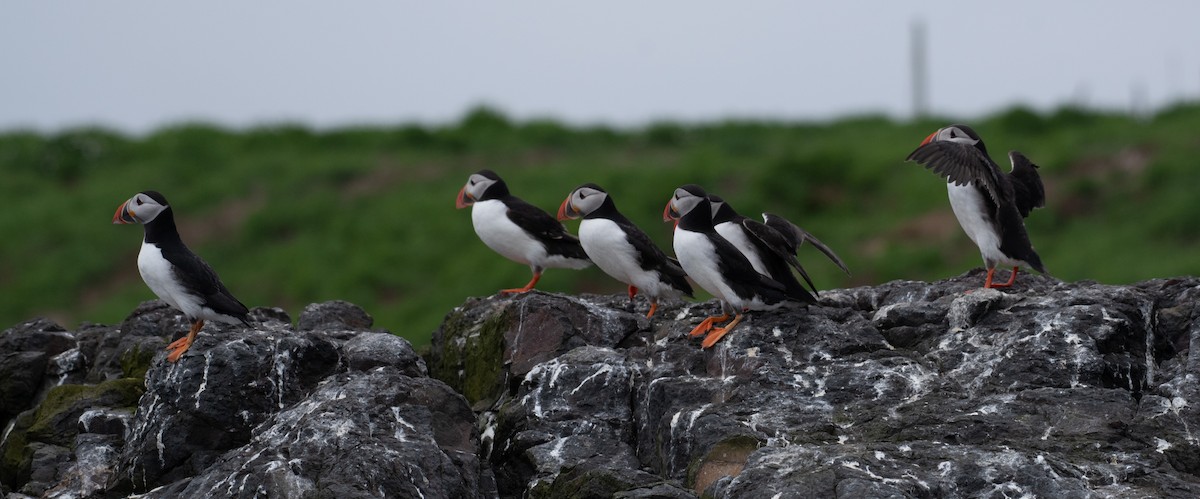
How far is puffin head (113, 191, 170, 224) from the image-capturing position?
8.92m

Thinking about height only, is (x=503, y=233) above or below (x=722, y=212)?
below

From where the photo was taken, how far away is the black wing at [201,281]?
8.66m

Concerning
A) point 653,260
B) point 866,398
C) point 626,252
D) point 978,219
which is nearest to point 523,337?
point 626,252

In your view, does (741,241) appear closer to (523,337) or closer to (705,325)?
(705,325)

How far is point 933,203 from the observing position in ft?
76.1

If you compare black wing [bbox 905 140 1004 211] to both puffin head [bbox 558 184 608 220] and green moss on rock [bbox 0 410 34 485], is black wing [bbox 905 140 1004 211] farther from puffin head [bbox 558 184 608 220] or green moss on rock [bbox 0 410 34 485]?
green moss on rock [bbox 0 410 34 485]

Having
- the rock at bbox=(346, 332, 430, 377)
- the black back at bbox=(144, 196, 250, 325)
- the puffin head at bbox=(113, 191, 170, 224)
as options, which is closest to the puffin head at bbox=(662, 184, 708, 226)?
the rock at bbox=(346, 332, 430, 377)

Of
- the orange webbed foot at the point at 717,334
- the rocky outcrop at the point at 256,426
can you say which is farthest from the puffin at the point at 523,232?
the orange webbed foot at the point at 717,334

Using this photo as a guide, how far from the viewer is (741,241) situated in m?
8.88

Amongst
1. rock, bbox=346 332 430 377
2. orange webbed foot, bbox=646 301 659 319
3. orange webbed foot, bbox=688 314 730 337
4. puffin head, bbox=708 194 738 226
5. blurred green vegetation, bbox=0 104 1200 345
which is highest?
puffin head, bbox=708 194 738 226

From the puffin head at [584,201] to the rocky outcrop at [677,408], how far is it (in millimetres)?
697

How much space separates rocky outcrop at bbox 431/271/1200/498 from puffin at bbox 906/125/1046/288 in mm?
256

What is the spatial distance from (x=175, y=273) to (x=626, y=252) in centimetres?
267

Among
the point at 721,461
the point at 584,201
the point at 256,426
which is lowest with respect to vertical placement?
the point at 721,461
